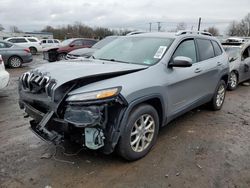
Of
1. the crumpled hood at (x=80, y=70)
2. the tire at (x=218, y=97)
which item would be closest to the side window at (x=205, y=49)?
the tire at (x=218, y=97)

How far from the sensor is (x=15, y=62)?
13453 mm

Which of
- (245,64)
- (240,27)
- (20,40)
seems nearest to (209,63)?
(245,64)

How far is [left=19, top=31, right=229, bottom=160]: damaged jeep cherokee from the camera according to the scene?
2.96 meters

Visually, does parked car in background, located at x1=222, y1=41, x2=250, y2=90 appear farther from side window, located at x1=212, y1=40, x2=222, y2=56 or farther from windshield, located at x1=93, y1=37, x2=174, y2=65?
windshield, located at x1=93, y1=37, x2=174, y2=65

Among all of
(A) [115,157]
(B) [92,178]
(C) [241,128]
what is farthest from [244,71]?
(B) [92,178]

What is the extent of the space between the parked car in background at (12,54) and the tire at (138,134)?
11.5 m

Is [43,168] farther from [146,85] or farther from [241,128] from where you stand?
[241,128]

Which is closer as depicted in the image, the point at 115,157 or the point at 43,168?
the point at 43,168

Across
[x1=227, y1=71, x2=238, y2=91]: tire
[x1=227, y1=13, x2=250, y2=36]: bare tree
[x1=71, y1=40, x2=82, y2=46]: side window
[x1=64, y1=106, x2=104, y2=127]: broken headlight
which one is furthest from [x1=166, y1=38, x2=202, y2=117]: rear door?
[x1=227, y1=13, x2=250, y2=36]: bare tree

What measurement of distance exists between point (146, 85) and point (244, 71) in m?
6.82

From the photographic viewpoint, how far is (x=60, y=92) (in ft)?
9.80

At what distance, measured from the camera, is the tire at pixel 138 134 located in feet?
10.5

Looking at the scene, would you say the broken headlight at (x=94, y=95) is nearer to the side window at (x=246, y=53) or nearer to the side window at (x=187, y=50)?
the side window at (x=187, y=50)

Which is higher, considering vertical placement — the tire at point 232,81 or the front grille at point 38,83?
the front grille at point 38,83
